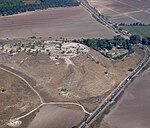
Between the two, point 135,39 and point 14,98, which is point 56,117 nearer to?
point 14,98

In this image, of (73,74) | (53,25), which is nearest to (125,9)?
(53,25)

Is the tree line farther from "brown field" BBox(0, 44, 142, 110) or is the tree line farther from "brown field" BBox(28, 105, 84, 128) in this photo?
"brown field" BBox(28, 105, 84, 128)

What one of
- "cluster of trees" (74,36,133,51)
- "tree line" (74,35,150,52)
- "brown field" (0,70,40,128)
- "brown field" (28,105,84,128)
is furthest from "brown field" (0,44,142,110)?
"tree line" (74,35,150,52)

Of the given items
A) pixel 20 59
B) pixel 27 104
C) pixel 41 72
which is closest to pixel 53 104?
pixel 27 104

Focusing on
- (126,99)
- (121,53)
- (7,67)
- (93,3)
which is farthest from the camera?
(93,3)

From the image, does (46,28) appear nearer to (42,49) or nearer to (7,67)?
(42,49)

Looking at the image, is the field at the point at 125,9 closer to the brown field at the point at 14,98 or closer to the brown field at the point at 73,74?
the brown field at the point at 73,74
